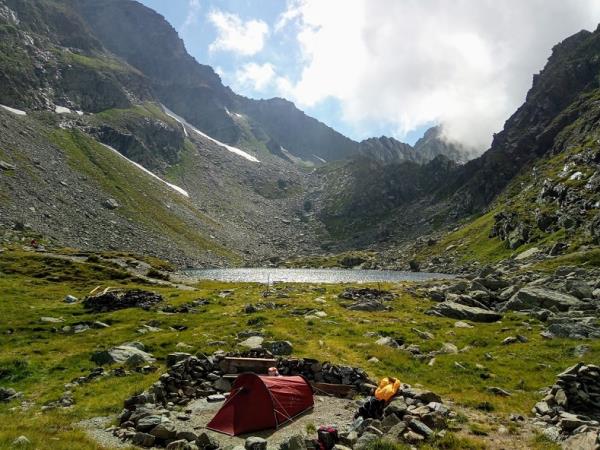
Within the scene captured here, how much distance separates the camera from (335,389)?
2125cm

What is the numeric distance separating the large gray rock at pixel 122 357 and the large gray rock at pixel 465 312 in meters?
26.5

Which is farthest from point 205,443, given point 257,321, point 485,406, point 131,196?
point 131,196

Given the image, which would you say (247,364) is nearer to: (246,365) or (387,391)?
(246,365)

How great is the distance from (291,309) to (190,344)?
615 inches

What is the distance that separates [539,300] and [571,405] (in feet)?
79.0

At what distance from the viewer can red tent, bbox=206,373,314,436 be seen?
17.1 meters

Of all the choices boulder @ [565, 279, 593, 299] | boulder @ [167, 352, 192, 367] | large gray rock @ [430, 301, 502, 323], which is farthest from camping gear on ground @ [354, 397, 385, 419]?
boulder @ [565, 279, 593, 299]

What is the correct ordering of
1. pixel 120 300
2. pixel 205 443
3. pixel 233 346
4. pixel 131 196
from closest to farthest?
pixel 205 443 < pixel 233 346 < pixel 120 300 < pixel 131 196

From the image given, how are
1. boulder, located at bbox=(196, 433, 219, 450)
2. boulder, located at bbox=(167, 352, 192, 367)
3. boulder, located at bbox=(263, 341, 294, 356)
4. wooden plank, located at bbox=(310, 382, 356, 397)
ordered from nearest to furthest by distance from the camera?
boulder, located at bbox=(196, 433, 219, 450)
wooden plank, located at bbox=(310, 382, 356, 397)
boulder, located at bbox=(167, 352, 192, 367)
boulder, located at bbox=(263, 341, 294, 356)

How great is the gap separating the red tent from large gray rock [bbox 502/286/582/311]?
27722mm

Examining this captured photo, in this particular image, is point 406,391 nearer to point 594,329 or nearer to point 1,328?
point 594,329

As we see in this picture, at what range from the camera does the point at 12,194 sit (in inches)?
4611

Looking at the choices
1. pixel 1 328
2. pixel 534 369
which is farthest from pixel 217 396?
pixel 1 328

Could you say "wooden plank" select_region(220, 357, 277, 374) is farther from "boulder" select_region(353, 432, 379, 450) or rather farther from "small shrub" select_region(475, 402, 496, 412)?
"small shrub" select_region(475, 402, 496, 412)
